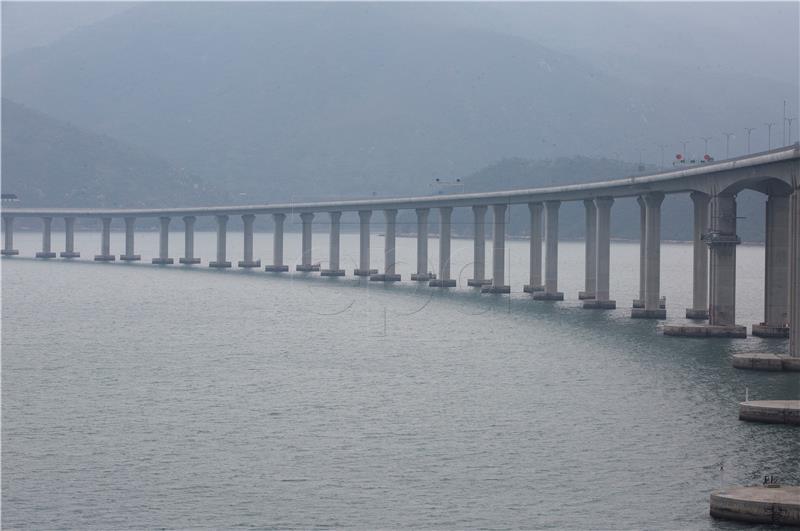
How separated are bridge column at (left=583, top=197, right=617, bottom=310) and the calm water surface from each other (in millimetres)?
8193

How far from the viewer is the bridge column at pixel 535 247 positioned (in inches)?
5502

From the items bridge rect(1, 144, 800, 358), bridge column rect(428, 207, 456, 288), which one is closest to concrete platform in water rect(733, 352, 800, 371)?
bridge rect(1, 144, 800, 358)

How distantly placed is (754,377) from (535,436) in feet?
66.0

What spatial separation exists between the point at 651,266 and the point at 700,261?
5.78 metres

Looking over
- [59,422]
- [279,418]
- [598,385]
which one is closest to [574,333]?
[598,385]

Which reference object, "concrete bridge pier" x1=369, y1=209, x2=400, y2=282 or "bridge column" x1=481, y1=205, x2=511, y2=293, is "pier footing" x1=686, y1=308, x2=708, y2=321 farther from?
"concrete bridge pier" x1=369, y1=209, x2=400, y2=282

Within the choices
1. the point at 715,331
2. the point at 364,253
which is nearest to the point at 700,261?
the point at 715,331

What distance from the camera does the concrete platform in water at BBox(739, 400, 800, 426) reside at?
59562 millimetres

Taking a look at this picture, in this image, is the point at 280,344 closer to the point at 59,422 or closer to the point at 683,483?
the point at 59,422

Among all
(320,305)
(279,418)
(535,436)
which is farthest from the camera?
(320,305)

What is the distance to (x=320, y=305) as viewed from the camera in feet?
443

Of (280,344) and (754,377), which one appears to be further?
(280,344)

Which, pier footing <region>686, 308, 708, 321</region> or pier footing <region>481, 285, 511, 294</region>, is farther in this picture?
pier footing <region>481, 285, 511, 294</region>

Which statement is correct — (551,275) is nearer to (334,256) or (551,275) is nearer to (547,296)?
(547,296)
